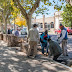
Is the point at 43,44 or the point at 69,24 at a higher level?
the point at 69,24

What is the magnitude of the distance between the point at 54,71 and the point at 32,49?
2.75m

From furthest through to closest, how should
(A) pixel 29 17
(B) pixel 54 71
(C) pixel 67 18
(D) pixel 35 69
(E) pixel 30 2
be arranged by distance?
1. (C) pixel 67 18
2. (E) pixel 30 2
3. (A) pixel 29 17
4. (D) pixel 35 69
5. (B) pixel 54 71

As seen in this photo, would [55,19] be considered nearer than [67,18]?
No

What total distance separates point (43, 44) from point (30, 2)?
5162mm

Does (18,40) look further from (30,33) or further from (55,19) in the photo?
(55,19)

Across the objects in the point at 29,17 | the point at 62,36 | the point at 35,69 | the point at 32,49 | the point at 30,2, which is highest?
the point at 30,2

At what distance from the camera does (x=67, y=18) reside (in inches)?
1276

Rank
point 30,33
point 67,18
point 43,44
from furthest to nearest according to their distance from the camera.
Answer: point 67,18
point 43,44
point 30,33

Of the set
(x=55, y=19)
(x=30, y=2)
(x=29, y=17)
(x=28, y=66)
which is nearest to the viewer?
(x=28, y=66)

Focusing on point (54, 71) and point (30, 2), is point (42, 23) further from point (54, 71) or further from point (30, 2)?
point (54, 71)

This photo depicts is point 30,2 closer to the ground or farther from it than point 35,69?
farther from it

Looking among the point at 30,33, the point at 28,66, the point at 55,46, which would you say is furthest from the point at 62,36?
the point at 28,66

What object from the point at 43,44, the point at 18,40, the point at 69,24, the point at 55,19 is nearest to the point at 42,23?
the point at 55,19

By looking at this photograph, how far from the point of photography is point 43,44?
8.48m
